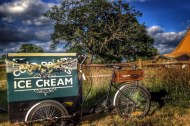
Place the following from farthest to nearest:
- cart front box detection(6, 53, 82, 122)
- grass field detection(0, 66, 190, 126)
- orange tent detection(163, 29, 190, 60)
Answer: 1. orange tent detection(163, 29, 190, 60)
2. grass field detection(0, 66, 190, 126)
3. cart front box detection(6, 53, 82, 122)

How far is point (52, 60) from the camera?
575 centimetres

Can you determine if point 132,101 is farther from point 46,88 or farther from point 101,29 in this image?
point 101,29

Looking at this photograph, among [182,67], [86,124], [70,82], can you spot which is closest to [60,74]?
[70,82]

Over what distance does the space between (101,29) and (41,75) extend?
113 feet

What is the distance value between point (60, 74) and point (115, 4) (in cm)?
3701

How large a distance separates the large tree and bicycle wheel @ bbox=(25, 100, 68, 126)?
3290 cm

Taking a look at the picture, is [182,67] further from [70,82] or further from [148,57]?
[148,57]

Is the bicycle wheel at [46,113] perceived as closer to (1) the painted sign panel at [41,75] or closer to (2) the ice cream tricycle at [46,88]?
(2) the ice cream tricycle at [46,88]

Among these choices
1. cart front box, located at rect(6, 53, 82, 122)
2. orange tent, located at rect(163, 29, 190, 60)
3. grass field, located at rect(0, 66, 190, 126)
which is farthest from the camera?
orange tent, located at rect(163, 29, 190, 60)

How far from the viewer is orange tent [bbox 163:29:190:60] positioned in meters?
37.4

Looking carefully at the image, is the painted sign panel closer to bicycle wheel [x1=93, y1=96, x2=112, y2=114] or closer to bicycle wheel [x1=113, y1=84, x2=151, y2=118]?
bicycle wheel [x1=93, y1=96, x2=112, y2=114]

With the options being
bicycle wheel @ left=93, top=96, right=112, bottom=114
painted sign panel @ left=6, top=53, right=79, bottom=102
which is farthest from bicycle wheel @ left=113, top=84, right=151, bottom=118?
painted sign panel @ left=6, top=53, right=79, bottom=102

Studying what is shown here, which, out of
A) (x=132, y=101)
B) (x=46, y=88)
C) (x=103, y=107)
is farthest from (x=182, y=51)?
(x=46, y=88)

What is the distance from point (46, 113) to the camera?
5.62 meters
